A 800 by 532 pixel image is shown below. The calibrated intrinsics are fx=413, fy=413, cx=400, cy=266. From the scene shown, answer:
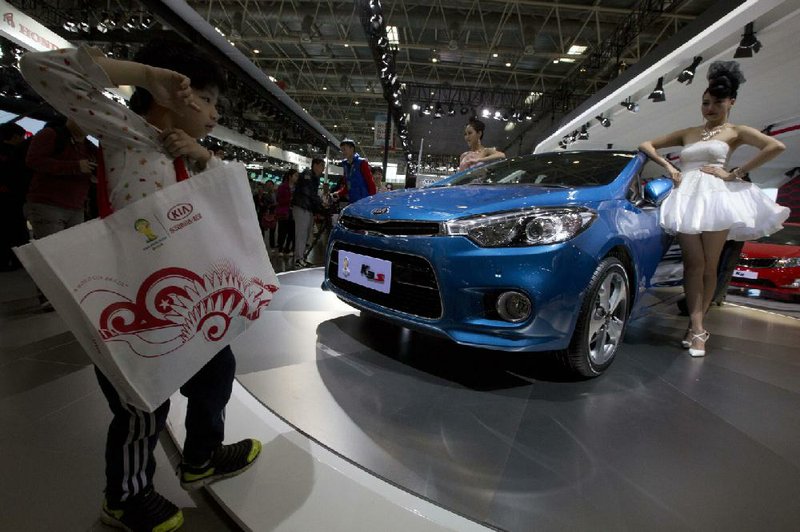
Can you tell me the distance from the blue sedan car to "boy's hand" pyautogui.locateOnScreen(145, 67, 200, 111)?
3.49 ft

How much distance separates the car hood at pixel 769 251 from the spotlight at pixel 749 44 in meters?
2.26

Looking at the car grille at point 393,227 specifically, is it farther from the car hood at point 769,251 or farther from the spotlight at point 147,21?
the spotlight at point 147,21

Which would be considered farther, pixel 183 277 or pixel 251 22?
pixel 251 22

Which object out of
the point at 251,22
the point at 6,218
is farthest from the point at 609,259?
the point at 251,22

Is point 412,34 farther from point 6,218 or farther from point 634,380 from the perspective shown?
point 634,380

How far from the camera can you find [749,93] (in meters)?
6.57

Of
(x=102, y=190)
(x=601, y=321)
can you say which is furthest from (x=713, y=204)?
(x=102, y=190)

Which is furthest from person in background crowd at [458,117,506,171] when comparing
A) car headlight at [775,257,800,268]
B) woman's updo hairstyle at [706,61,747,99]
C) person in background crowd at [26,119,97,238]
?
car headlight at [775,257,800,268]

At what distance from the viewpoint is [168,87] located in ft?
2.81

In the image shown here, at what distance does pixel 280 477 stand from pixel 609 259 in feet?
5.26

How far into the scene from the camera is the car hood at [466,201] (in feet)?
5.82

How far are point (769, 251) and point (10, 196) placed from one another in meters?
8.63

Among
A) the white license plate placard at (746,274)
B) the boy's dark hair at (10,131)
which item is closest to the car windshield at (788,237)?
the white license plate placard at (746,274)

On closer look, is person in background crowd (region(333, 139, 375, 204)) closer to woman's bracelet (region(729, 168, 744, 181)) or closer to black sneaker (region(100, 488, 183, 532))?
woman's bracelet (region(729, 168, 744, 181))
